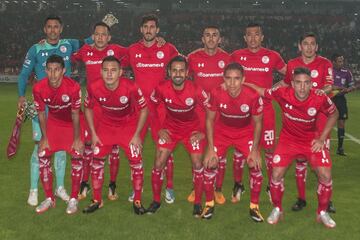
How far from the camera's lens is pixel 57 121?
524cm

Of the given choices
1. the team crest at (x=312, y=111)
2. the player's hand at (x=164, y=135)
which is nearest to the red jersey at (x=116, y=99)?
the player's hand at (x=164, y=135)

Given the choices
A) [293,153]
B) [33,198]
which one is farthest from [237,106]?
[33,198]

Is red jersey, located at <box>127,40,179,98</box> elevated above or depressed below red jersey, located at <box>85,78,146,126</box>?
above

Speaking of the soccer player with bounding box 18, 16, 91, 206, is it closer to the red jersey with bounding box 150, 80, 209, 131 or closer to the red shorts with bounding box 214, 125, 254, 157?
the red jersey with bounding box 150, 80, 209, 131

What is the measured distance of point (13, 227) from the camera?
4.67 meters

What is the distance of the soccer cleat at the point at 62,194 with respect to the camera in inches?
219

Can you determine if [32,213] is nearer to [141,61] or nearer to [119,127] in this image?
[119,127]

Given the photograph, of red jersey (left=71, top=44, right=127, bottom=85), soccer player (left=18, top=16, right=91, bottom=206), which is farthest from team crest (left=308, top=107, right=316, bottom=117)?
soccer player (left=18, top=16, right=91, bottom=206)

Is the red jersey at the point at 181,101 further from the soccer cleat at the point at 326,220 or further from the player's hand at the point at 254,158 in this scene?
the soccer cleat at the point at 326,220

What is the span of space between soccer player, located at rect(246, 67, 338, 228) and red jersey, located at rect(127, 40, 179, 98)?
4.77 ft

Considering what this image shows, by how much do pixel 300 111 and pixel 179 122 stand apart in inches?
51.3

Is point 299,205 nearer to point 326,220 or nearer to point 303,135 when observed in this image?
point 326,220

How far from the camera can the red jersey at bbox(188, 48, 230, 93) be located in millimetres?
5824

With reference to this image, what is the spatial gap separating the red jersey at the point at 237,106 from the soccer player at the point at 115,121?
77cm
